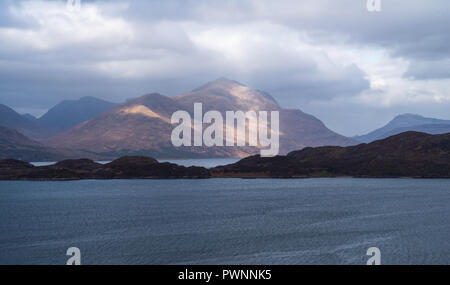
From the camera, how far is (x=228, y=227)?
103 metres

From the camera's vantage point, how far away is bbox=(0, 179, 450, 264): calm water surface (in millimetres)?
76750

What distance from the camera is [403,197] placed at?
158 m

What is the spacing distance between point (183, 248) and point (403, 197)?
99491mm

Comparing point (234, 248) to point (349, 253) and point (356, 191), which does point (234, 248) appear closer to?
point (349, 253)

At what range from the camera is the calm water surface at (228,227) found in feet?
252

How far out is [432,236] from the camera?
91.2 meters

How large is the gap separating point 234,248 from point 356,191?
109 metres
